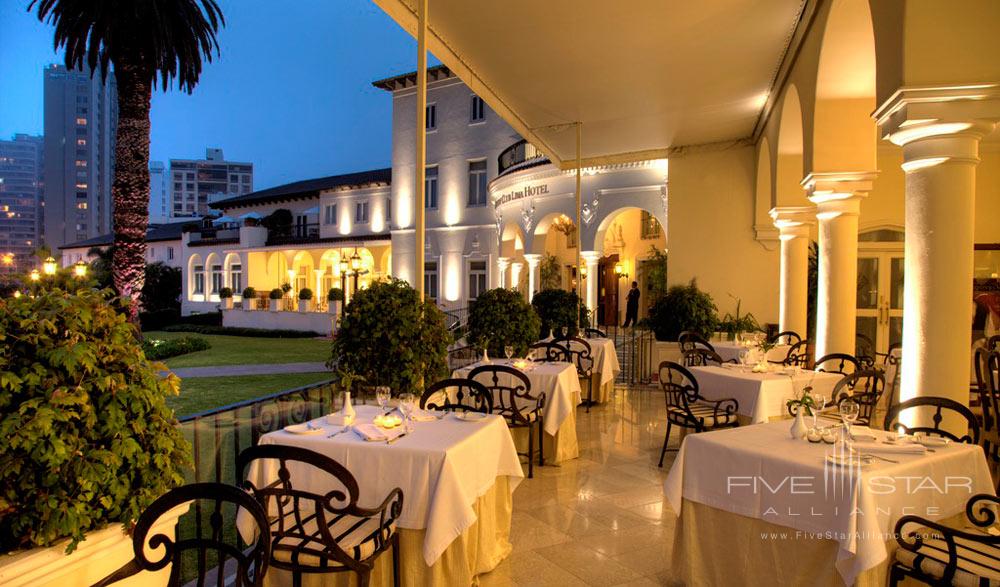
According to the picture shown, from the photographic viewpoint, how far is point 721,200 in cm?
1233

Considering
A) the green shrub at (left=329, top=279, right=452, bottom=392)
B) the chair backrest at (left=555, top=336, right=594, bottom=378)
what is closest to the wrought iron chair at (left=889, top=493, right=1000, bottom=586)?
the green shrub at (left=329, top=279, right=452, bottom=392)

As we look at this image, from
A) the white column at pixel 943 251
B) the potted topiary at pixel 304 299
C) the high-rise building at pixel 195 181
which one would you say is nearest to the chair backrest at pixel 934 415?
the white column at pixel 943 251

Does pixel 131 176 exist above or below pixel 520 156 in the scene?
below

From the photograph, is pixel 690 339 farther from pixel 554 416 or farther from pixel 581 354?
pixel 554 416

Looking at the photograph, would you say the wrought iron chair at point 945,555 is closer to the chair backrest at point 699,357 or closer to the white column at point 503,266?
→ the chair backrest at point 699,357

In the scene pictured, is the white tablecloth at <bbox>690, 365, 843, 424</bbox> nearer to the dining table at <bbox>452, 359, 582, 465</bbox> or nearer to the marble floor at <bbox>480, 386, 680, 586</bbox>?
the marble floor at <bbox>480, 386, 680, 586</bbox>

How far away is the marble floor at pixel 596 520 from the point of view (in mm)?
3881

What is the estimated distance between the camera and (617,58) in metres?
7.75

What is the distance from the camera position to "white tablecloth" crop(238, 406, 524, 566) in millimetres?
3215

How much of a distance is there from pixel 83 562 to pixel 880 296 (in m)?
12.9

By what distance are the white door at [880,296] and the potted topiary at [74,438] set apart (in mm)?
12456

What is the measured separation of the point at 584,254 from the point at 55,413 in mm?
14302

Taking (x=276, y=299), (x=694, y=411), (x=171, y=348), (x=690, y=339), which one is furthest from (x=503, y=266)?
(x=276, y=299)

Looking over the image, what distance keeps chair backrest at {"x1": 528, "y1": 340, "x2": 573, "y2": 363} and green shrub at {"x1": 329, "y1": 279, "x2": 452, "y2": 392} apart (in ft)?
11.3
